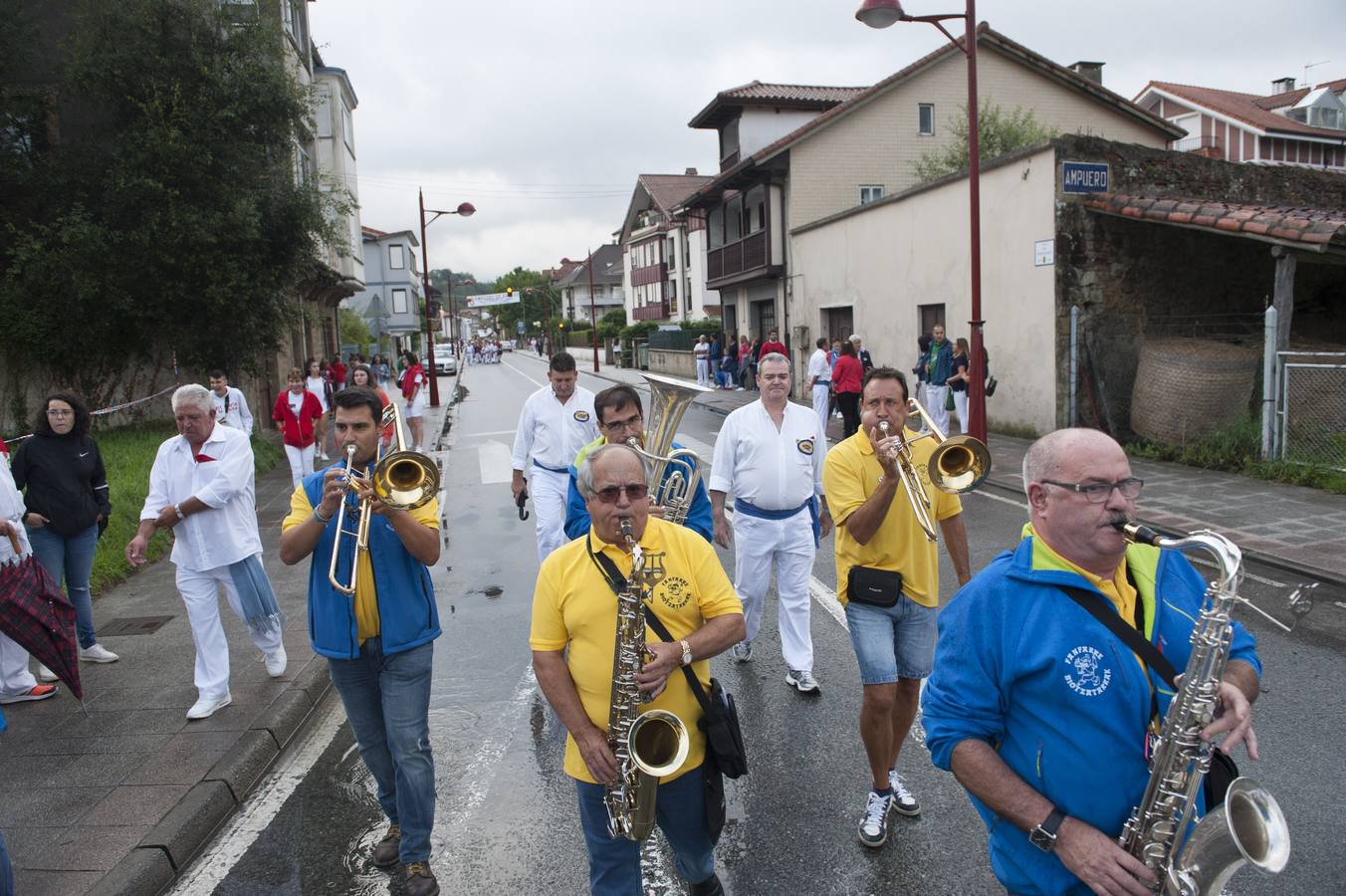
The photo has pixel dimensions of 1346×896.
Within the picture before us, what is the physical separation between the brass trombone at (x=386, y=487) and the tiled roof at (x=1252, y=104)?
45.4 metres

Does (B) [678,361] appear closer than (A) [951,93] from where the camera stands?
No

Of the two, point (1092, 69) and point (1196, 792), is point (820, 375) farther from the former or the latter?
point (1092, 69)

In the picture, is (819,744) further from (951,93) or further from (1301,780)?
(951,93)

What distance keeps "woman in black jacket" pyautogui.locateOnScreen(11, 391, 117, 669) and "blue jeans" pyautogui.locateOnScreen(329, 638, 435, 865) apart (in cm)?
358

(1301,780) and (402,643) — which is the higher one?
(402,643)

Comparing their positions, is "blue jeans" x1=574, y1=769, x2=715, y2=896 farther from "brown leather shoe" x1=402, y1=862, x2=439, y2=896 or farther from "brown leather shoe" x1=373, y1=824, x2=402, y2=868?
"brown leather shoe" x1=373, y1=824, x2=402, y2=868

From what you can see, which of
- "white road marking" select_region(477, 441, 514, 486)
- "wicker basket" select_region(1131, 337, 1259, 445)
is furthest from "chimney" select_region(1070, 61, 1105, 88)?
"white road marking" select_region(477, 441, 514, 486)

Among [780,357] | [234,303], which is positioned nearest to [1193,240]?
[780,357]

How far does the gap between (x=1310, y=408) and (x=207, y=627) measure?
11893 mm

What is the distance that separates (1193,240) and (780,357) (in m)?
12.4

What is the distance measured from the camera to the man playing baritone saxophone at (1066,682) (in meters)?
2.01

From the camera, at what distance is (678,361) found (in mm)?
39500

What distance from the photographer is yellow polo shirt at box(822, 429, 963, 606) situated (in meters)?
3.88

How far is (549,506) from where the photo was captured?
654 cm
